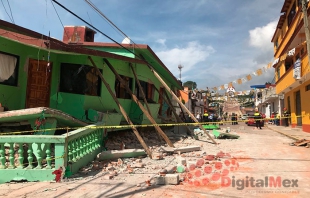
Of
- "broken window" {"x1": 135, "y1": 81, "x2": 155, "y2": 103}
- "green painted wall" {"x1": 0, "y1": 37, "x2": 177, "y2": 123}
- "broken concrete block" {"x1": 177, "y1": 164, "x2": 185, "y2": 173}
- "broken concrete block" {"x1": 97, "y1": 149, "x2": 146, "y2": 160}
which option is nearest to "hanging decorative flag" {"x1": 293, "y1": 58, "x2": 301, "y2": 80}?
"broken window" {"x1": 135, "y1": 81, "x2": 155, "y2": 103}

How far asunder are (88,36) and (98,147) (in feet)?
28.7

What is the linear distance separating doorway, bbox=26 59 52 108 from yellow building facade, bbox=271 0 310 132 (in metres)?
11.0

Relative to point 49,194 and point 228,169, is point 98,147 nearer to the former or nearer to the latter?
point 49,194

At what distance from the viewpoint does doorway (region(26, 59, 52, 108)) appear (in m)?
7.89

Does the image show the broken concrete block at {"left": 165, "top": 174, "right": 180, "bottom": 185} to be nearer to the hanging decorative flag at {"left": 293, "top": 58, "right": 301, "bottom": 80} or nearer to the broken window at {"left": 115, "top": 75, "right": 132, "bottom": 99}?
the broken window at {"left": 115, "top": 75, "right": 132, "bottom": 99}

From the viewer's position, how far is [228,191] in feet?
13.6

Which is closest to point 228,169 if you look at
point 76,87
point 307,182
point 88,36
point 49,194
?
point 307,182

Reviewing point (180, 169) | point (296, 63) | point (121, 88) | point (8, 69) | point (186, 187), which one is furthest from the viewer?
point (296, 63)

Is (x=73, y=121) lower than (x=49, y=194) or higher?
higher

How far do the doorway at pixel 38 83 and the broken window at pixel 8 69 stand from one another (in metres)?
0.42

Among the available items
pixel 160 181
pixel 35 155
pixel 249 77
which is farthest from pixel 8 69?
pixel 249 77

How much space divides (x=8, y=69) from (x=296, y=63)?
1510cm

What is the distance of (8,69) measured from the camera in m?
7.33

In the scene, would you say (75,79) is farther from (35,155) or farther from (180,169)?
(180,169)
